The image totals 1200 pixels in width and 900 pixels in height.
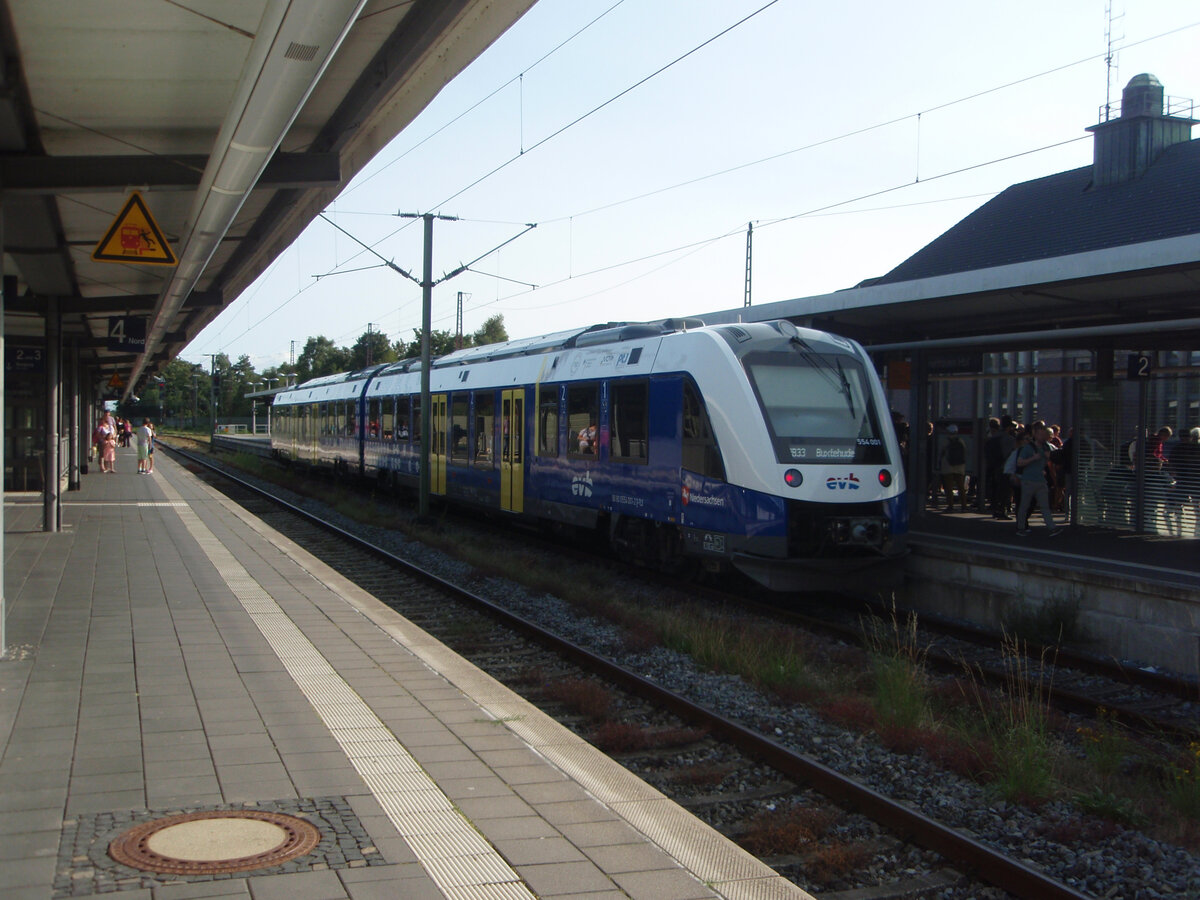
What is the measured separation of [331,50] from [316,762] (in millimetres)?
3321

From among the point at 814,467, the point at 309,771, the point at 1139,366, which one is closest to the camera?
the point at 309,771

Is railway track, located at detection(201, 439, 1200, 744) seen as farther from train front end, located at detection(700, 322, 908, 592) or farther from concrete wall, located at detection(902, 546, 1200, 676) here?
train front end, located at detection(700, 322, 908, 592)

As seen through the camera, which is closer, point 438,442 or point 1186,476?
point 1186,476

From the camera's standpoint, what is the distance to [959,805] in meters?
5.50

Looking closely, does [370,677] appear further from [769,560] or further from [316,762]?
[769,560]

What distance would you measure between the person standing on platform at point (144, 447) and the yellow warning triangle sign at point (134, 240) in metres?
26.1

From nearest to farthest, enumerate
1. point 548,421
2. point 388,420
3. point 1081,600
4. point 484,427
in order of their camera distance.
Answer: point 1081,600 → point 548,421 → point 484,427 → point 388,420

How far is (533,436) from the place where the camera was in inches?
600

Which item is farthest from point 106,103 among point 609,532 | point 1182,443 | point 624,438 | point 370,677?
point 1182,443

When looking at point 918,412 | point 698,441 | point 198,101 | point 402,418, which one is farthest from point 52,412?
point 918,412

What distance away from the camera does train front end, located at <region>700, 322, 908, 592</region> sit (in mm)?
10188

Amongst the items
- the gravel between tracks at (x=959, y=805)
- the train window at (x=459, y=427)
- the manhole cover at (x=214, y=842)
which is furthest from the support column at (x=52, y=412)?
the manhole cover at (x=214, y=842)

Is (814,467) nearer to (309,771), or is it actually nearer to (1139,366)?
(1139,366)

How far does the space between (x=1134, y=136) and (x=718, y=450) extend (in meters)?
24.9
